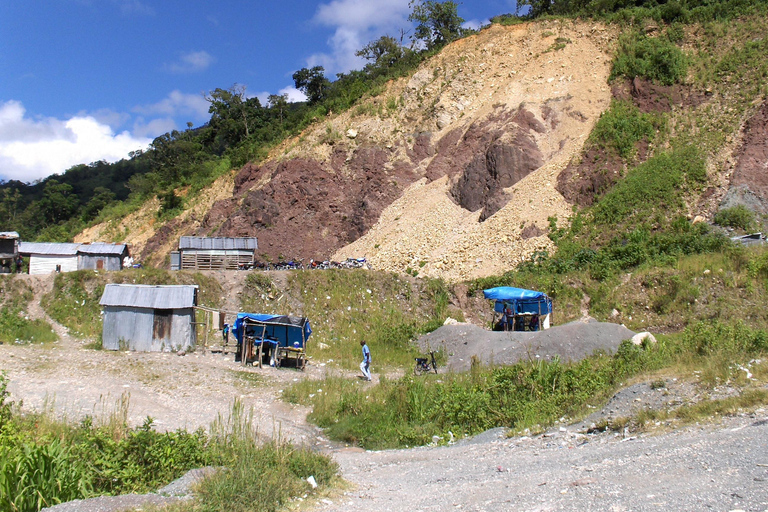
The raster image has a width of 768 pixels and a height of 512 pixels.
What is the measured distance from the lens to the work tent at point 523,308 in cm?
2192

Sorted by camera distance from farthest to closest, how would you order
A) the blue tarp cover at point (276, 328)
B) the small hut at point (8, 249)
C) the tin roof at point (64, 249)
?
the tin roof at point (64, 249) < the small hut at point (8, 249) < the blue tarp cover at point (276, 328)

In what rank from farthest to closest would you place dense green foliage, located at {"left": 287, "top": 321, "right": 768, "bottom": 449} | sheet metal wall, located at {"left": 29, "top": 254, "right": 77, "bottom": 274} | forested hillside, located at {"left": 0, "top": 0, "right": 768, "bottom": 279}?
sheet metal wall, located at {"left": 29, "top": 254, "right": 77, "bottom": 274}, forested hillside, located at {"left": 0, "top": 0, "right": 768, "bottom": 279}, dense green foliage, located at {"left": 287, "top": 321, "right": 768, "bottom": 449}

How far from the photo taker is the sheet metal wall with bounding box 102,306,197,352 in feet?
64.8

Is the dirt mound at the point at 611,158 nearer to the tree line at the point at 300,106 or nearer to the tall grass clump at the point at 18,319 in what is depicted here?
the tree line at the point at 300,106

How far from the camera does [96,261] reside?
102 feet

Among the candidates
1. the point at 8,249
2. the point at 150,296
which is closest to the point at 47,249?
the point at 8,249

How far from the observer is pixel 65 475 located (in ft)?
23.9

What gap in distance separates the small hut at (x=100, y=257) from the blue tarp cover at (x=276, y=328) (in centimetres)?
1517

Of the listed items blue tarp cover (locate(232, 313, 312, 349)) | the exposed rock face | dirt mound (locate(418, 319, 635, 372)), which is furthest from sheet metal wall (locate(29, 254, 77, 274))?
the exposed rock face

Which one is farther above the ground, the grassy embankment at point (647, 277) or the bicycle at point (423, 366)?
the grassy embankment at point (647, 277)

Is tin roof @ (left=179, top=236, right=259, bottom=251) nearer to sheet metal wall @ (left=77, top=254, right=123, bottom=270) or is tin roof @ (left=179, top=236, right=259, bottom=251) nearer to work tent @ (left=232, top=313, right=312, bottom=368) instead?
sheet metal wall @ (left=77, top=254, right=123, bottom=270)

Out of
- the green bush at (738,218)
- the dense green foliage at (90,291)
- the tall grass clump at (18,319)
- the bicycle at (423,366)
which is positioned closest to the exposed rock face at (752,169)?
the green bush at (738,218)

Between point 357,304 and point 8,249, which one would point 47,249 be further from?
point 357,304

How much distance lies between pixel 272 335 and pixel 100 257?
16529 mm
